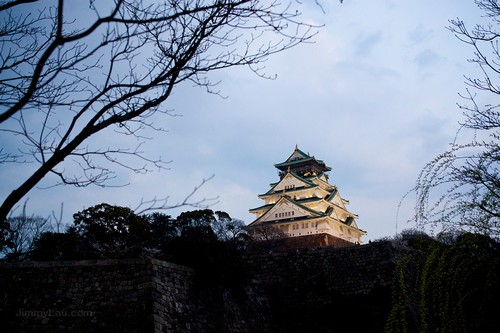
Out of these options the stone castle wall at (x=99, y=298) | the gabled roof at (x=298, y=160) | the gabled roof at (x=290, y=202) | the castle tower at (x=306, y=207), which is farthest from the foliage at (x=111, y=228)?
the gabled roof at (x=298, y=160)

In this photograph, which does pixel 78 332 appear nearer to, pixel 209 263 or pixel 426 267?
pixel 209 263

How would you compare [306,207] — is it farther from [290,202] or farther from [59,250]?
[59,250]

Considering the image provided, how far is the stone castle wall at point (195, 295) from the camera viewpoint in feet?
29.3

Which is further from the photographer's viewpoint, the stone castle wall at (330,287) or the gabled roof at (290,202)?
the gabled roof at (290,202)

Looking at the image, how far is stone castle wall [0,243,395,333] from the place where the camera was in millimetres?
8930

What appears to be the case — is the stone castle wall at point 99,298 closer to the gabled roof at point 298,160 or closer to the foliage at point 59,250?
the foliage at point 59,250

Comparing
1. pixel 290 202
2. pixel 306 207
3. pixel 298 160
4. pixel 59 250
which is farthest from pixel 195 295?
pixel 298 160

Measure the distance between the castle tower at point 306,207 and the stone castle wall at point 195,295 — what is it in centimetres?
2516

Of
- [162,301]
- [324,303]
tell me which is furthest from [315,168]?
[162,301]

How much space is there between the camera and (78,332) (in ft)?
28.5

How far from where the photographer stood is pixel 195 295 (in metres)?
10.5

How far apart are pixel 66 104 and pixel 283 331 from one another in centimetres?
1050

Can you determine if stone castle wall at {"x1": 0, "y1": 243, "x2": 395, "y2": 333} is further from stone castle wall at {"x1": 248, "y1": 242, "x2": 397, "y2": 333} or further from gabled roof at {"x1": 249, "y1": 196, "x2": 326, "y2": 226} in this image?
gabled roof at {"x1": 249, "y1": 196, "x2": 326, "y2": 226}

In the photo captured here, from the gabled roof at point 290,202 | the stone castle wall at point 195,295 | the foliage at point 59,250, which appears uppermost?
the gabled roof at point 290,202
